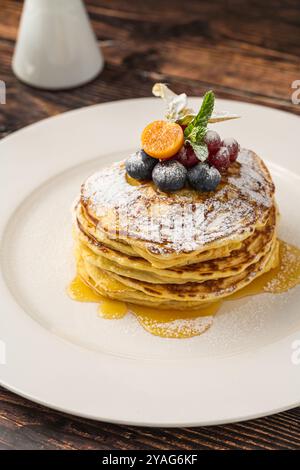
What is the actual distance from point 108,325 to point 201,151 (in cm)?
58

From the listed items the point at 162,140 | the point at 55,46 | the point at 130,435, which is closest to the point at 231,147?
the point at 162,140

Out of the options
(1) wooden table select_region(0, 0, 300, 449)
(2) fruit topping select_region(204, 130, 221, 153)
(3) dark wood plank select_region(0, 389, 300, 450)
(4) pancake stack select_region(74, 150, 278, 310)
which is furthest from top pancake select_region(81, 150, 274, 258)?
(1) wooden table select_region(0, 0, 300, 449)

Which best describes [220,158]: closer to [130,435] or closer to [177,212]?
[177,212]

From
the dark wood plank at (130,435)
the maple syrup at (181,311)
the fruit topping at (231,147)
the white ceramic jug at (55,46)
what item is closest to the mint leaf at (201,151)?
the fruit topping at (231,147)

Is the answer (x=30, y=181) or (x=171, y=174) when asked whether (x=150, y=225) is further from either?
(x=30, y=181)

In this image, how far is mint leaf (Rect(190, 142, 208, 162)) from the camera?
2.01 metres

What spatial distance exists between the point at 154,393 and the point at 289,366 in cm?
37

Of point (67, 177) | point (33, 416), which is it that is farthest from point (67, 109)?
point (33, 416)

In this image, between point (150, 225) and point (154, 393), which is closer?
point (154, 393)

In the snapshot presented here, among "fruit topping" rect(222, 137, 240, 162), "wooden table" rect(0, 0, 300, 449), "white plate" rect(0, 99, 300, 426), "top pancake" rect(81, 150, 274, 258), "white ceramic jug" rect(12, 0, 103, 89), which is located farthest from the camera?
"wooden table" rect(0, 0, 300, 449)

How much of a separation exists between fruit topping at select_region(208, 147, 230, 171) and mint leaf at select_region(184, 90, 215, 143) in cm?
7

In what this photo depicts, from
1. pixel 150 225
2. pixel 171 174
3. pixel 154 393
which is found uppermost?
pixel 171 174

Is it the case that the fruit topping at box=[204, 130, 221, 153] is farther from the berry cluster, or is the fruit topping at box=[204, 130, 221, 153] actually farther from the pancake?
the pancake
